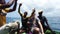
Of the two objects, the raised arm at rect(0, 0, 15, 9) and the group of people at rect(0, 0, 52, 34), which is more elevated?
the raised arm at rect(0, 0, 15, 9)

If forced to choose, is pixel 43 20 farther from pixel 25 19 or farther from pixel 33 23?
pixel 33 23

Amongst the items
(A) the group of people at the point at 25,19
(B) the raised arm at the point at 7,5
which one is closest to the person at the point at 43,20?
(A) the group of people at the point at 25,19

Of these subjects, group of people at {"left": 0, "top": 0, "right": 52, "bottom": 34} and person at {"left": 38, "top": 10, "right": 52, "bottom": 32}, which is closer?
group of people at {"left": 0, "top": 0, "right": 52, "bottom": 34}

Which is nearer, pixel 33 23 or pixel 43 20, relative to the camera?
pixel 33 23

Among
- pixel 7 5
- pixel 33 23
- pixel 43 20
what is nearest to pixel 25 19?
pixel 43 20

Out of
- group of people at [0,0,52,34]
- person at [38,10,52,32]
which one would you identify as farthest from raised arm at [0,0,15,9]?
person at [38,10,52,32]

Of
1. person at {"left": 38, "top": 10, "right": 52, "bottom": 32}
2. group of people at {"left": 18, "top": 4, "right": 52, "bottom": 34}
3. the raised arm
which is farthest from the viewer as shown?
person at {"left": 38, "top": 10, "right": 52, "bottom": 32}

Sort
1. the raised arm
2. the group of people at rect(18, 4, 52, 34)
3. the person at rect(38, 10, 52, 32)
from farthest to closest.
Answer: the person at rect(38, 10, 52, 32) < the group of people at rect(18, 4, 52, 34) < the raised arm

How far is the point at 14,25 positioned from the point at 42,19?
3.09m

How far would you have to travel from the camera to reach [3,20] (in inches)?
217

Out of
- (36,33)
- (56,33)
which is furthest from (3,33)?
→ (56,33)

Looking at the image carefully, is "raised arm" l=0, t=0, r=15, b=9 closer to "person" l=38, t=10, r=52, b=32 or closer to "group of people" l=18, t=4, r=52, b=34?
"group of people" l=18, t=4, r=52, b=34

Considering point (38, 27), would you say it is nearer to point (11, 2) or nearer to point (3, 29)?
point (11, 2)

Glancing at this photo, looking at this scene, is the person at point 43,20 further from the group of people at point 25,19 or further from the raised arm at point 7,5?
the raised arm at point 7,5
